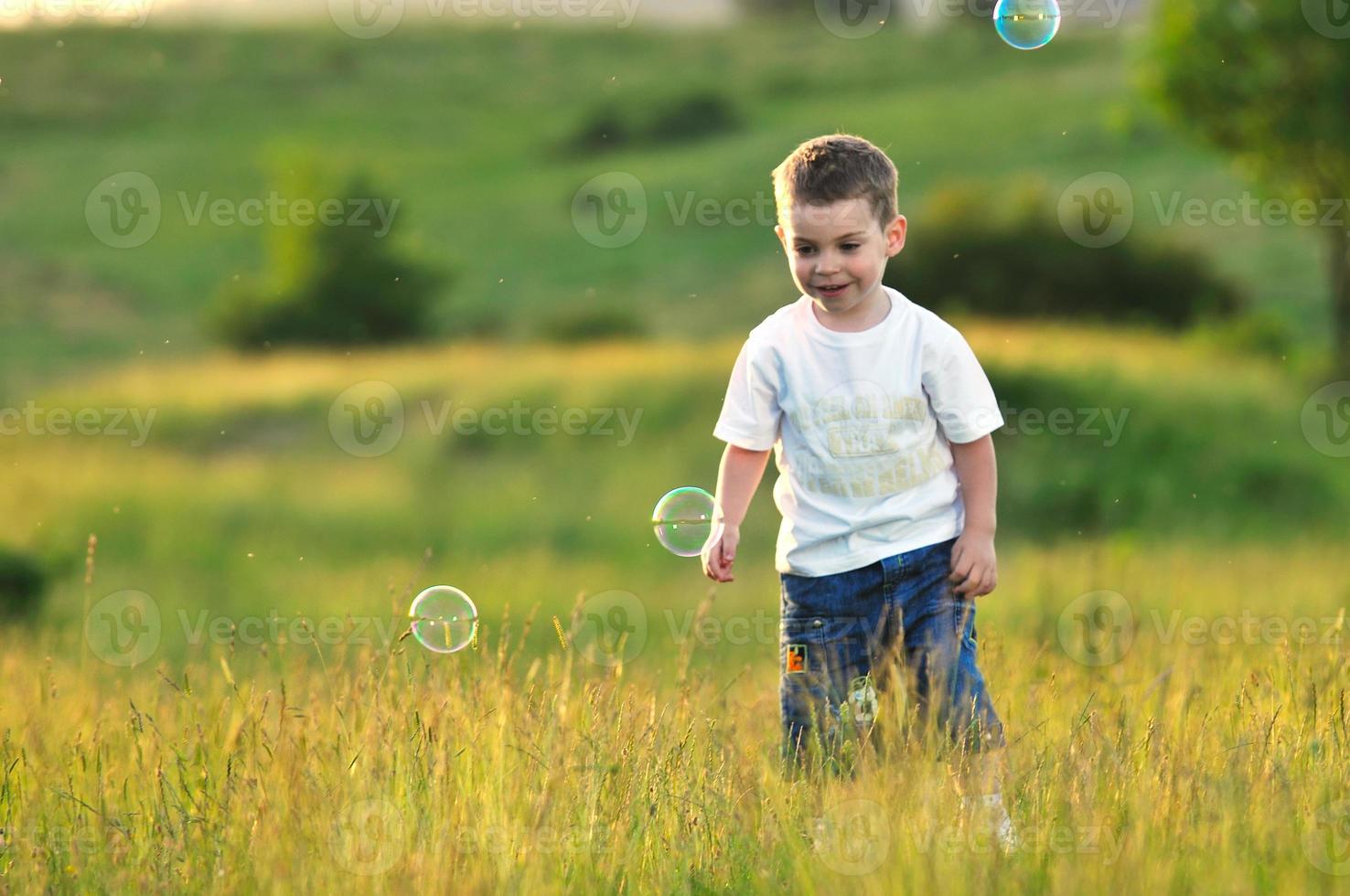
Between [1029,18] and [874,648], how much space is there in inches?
150

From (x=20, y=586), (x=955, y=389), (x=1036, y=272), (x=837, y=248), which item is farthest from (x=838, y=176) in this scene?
(x=1036, y=272)

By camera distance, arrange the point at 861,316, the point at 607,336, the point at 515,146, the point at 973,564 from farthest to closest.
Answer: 1. the point at 515,146
2. the point at 607,336
3. the point at 861,316
4. the point at 973,564

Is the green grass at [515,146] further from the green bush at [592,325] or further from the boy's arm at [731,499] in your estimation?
the boy's arm at [731,499]

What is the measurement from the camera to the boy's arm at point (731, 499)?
182 inches

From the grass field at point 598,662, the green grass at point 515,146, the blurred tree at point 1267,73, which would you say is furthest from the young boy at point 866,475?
the green grass at point 515,146

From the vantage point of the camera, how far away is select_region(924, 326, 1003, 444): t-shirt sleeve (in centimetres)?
460

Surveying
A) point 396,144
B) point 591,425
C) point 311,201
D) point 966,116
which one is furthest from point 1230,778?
point 396,144

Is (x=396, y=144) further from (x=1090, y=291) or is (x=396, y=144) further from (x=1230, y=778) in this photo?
(x=1230, y=778)

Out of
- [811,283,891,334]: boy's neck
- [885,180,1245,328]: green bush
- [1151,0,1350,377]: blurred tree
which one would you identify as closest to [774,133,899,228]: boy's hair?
[811,283,891,334]: boy's neck

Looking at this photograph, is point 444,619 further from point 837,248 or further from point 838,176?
point 838,176

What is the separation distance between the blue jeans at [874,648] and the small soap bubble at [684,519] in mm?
542

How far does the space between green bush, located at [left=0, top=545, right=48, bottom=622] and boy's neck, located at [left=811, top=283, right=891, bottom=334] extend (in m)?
11.8

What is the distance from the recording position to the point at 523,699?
185 inches

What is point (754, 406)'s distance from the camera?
4.70 meters
